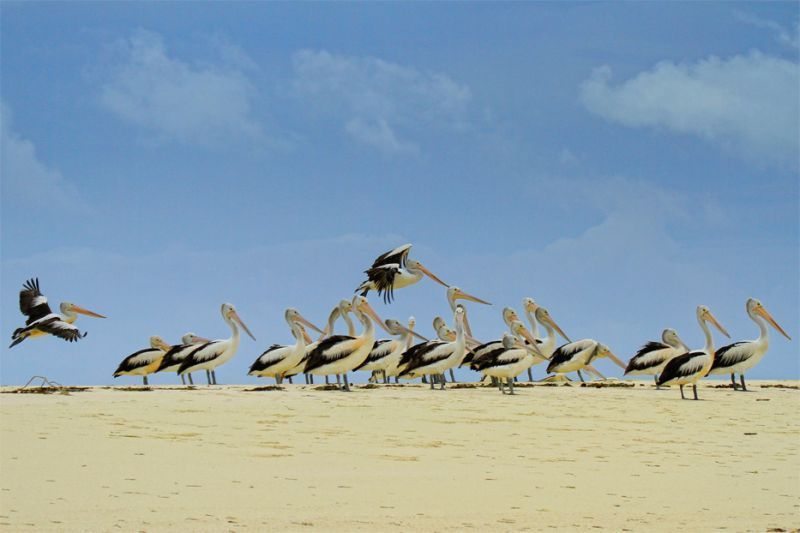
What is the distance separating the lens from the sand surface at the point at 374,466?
6.18 metres

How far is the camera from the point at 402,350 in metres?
18.3

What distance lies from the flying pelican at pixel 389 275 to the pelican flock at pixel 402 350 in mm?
18

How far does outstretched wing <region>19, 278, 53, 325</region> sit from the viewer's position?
60.5 ft

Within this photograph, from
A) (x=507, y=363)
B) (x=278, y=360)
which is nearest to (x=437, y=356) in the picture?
(x=507, y=363)

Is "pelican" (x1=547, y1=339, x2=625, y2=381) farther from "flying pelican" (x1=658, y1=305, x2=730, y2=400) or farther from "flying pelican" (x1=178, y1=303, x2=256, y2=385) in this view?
"flying pelican" (x1=178, y1=303, x2=256, y2=385)

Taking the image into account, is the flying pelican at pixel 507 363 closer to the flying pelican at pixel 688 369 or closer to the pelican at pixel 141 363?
the flying pelican at pixel 688 369

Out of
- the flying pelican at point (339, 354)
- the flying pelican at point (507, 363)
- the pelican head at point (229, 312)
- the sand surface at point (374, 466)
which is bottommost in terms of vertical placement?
the sand surface at point (374, 466)

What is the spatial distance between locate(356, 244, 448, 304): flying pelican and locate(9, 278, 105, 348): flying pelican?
4981 mm

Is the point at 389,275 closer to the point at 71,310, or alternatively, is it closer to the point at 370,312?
the point at 370,312

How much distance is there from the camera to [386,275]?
60.5 feet

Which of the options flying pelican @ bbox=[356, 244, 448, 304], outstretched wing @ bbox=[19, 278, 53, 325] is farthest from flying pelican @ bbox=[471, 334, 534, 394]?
outstretched wing @ bbox=[19, 278, 53, 325]

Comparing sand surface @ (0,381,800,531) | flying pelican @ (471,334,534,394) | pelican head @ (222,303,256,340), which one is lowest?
sand surface @ (0,381,800,531)

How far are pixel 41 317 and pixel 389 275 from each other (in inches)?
247

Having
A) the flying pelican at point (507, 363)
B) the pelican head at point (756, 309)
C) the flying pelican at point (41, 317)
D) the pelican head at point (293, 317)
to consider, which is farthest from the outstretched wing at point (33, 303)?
the pelican head at point (756, 309)
